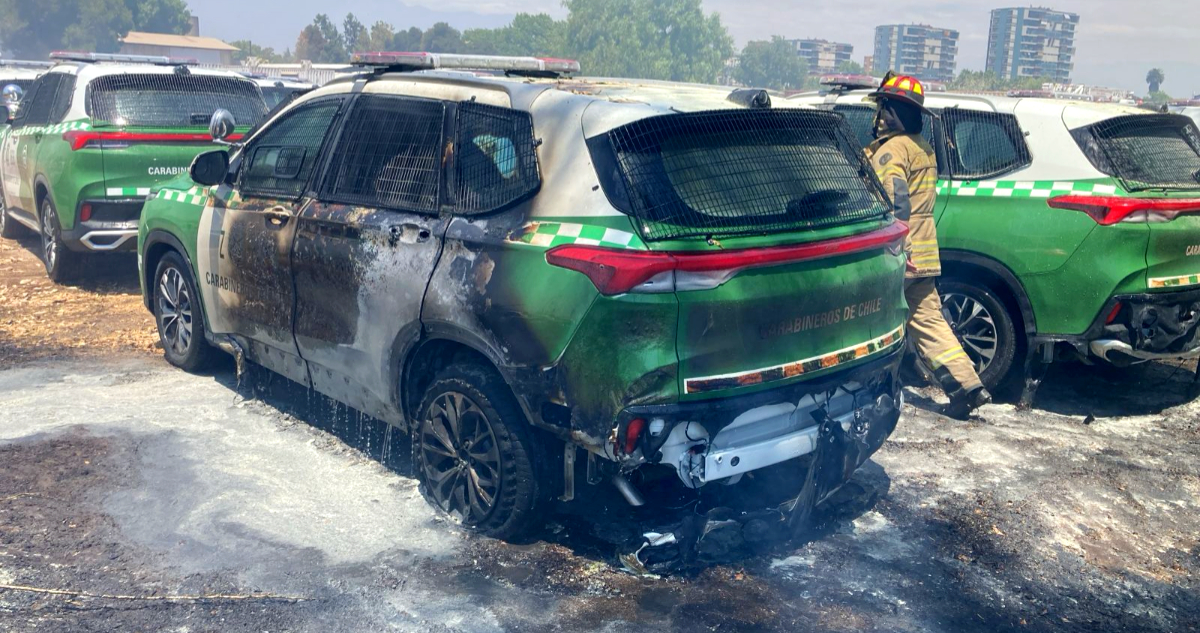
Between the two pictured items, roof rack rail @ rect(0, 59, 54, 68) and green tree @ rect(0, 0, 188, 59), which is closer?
roof rack rail @ rect(0, 59, 54, 68)

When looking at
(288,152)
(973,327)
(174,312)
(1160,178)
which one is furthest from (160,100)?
(1160,178)

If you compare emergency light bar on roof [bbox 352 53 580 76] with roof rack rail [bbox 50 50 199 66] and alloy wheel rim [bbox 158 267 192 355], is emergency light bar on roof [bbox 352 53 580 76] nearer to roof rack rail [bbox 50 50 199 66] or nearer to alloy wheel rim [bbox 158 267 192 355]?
alloy wheel rim [bbox 158 267 192 355]

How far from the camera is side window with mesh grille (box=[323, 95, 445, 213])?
4.34m

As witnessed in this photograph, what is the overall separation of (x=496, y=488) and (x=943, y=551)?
6.11ft

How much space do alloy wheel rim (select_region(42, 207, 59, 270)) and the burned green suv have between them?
5054 millimetres

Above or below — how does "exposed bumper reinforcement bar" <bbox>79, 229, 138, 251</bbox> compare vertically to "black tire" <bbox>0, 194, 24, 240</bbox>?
above

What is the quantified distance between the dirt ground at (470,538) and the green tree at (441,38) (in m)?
99.9

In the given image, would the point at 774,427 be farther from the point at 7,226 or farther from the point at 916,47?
the point at 916,47

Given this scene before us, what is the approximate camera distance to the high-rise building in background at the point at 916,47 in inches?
6511

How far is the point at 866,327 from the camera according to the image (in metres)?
4.17

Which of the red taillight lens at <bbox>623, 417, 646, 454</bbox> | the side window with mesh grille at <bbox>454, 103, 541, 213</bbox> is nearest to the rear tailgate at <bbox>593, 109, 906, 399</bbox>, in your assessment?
the red taillight lens at <bbox>623, 417, 646, 454</bbox>

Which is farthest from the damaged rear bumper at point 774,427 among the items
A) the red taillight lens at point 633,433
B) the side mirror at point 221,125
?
the side mirror at point 221,125

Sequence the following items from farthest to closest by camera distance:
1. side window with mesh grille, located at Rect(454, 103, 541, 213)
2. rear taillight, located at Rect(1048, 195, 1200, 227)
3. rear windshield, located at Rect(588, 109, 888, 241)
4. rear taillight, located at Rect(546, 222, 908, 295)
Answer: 1. rear taillight, located at Rect(1048, 195, 1200, 227)
2. side window with mesh grille, located at Rect(454, 103, 541, 213)
3. rear windshield, located at Rect(588, 109, 888, 241)
4. rear taillight, located at Rect(546, 222, 908, 295)

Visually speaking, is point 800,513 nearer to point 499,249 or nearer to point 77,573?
point 499,249
